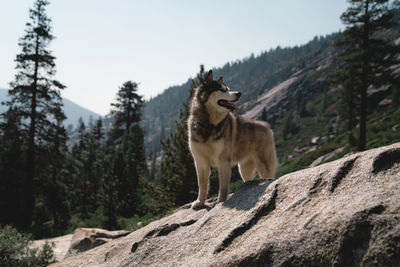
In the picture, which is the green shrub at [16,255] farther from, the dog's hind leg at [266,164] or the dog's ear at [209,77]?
the dog's ear at [209,77]

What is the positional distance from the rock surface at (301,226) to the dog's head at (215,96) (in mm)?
1607

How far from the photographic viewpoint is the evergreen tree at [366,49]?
1922 cm

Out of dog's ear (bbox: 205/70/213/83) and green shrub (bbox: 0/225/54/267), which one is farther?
green shrub (bbox: 0/225/54/267)

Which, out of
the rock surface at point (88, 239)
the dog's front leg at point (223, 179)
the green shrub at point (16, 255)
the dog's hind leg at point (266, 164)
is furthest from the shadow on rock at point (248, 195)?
the green shrub at point (16, 255)

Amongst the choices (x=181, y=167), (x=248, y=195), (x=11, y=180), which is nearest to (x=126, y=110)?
(x=11, y=180)

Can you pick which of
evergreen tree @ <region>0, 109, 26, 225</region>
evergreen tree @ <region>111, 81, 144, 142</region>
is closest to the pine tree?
evergreen tree @ <region>0, 109, 26, 225</region>

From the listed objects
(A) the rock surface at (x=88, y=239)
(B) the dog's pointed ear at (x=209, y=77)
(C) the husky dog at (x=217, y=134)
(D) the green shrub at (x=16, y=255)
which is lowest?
(A) the rock surface at (x=88, y=239)

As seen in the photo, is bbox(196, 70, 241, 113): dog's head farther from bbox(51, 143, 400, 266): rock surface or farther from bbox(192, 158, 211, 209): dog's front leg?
bbox(51, 143, 400, 266): rock surface

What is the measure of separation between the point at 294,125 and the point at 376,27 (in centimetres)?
8127

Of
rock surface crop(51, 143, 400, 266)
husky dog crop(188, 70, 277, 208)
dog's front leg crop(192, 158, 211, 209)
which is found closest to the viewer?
rock surface crop(51, 143, 400, 266)

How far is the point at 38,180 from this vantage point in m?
20.6

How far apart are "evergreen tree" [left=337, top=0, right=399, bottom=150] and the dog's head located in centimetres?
1730

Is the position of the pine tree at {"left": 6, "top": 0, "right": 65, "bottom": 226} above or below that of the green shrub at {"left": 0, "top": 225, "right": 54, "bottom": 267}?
above

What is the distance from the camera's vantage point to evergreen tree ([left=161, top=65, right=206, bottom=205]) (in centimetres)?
1174
